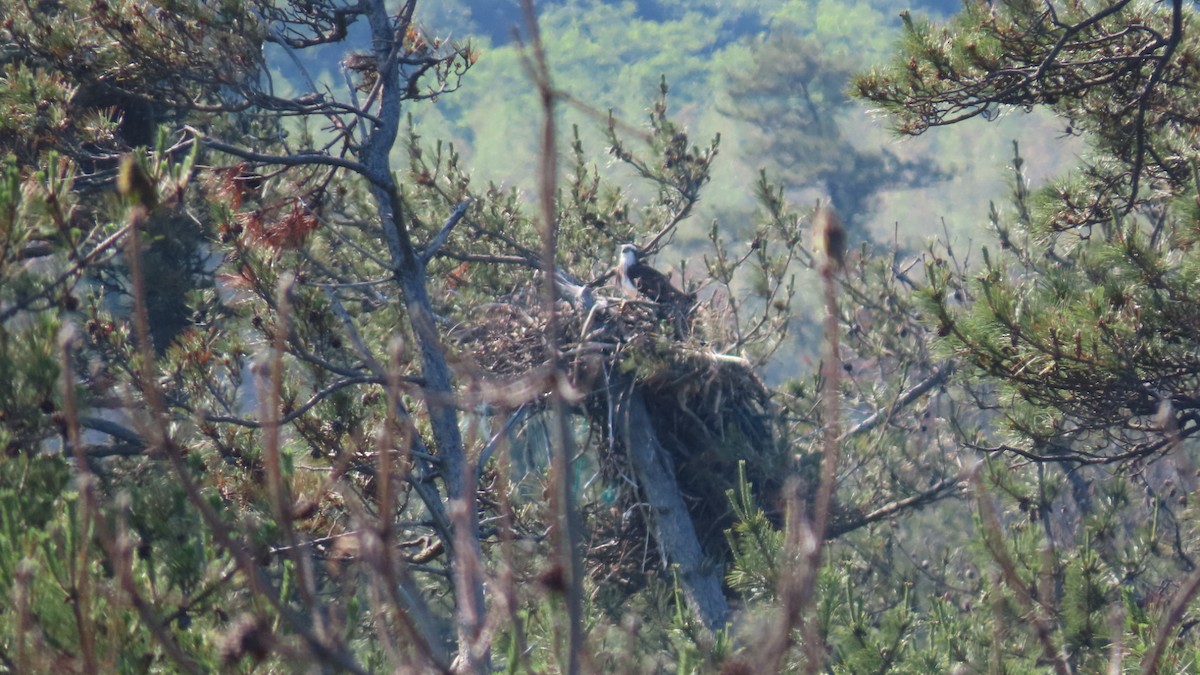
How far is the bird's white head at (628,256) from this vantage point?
705 cm

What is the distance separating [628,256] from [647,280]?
212 mm

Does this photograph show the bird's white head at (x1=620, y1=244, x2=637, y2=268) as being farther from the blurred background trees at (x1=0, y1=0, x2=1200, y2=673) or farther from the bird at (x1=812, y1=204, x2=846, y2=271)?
the bird at (x1=812, y1=204, x2=846, y2=271)

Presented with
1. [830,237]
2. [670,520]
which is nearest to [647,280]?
[670,520]

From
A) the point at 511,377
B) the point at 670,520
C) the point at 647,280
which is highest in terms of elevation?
the point at 647,280

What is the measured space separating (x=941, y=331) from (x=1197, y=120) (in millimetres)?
1489

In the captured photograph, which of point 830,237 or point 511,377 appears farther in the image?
point 511,377

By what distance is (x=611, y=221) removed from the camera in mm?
7758

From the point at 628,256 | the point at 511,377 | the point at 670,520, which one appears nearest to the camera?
the point at 511,377

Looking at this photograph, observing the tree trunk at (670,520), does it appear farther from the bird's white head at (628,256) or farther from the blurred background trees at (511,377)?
the bird's white head at (628,256)

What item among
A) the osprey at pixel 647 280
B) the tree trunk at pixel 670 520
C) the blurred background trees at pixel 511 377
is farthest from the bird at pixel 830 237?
the osprey at pixel 647 280

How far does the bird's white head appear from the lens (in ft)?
23.1

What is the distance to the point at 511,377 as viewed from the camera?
19.7 ft

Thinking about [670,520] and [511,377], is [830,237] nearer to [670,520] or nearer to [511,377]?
[511,377]

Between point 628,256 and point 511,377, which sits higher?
point 628,256
